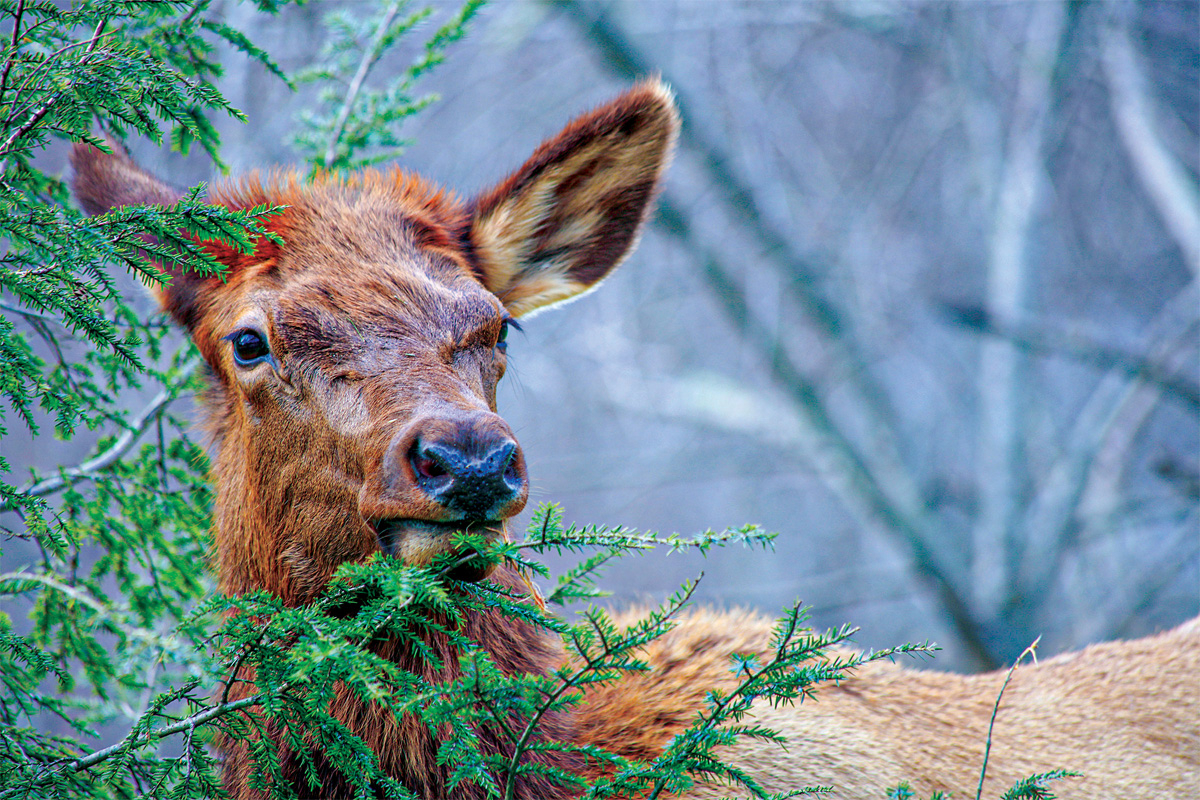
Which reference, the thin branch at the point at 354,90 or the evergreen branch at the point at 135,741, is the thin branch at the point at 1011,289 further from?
the evergreen branch at the point at 135,741

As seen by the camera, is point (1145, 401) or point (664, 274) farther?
point (664, 274)

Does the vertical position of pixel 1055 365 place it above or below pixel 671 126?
above

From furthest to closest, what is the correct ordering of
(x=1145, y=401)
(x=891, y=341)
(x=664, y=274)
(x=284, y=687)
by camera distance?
(x=664, y=274)
(x=891, y=341)
(x=1145, y=401)
(x=284, y=687)

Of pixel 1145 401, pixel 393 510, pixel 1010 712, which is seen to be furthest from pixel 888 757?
pixel 1145 401

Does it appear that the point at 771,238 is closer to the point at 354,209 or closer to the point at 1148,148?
the point at 1148,148

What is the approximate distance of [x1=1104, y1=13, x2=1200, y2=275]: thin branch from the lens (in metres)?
9.88

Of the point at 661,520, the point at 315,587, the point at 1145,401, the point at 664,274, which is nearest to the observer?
the point at 315,587

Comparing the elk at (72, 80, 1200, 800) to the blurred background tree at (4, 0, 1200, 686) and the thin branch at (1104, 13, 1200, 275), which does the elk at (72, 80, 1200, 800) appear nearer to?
the blurred background tree at (4, 0, 1200, 686)

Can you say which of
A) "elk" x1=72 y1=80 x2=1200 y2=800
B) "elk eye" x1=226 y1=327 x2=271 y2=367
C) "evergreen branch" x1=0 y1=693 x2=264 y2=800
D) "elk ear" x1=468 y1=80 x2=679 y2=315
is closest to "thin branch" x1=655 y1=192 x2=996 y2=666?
"elk" x1=72 y1=80 x2=1200 y2=800

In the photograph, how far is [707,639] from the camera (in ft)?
11.6

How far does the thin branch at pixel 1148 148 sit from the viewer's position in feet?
32.4

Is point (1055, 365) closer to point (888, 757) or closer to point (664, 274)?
point (664, 274)

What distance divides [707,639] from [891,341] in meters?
9.61

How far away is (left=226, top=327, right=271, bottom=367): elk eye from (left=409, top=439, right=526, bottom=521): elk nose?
35.0 inches
